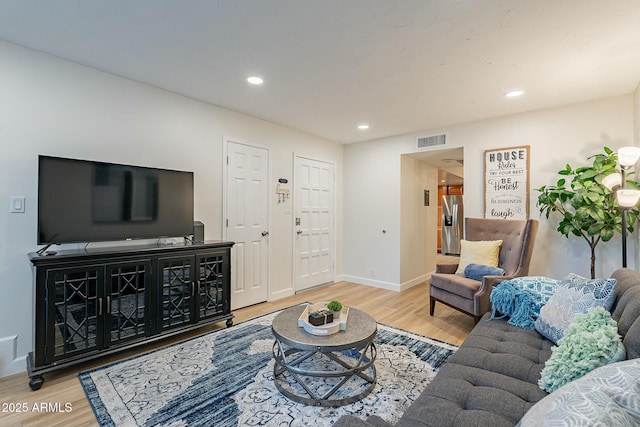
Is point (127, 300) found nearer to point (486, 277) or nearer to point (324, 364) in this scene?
point (324, 364)

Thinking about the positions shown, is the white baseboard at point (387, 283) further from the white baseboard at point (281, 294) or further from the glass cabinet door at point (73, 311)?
the glass cabinet door at point (73, 311)

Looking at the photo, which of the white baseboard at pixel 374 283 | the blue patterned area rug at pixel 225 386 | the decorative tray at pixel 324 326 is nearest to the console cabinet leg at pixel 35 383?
the blue patterned area rug at pixel 225 386

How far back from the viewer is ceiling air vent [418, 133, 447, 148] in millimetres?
4262

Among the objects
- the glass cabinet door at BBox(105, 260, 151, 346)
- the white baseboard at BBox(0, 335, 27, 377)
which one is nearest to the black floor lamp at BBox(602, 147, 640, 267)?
the glass cabinet door at BBox(105, 260, 151, 346)

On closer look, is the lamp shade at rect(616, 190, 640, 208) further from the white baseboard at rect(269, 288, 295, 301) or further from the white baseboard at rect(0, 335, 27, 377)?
the white baseboard at rect(0, 335, 27, 377)

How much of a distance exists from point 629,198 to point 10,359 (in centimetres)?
512

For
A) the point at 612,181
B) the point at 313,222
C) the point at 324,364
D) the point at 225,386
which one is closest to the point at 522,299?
the point at 324,364

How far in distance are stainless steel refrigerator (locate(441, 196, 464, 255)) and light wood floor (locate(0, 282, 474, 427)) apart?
397 centimetres

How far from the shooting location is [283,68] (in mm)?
2604

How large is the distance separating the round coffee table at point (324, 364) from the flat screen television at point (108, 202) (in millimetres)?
1553

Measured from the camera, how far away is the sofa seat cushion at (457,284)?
295cm

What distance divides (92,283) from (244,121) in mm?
2434

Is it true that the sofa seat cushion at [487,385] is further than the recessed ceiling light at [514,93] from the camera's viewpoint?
No

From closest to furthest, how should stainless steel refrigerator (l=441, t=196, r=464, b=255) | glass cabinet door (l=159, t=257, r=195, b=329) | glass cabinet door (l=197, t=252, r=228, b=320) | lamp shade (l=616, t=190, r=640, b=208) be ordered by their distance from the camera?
lamp shade (l=616, t=190, r=640, b=208) → glass cabinet door (l=159, t=257, r=195, b=329) → glass cabinet door (l=197, t=252, r=228, b=320) → stainless steel refrigerator (l=441, t=196, r=464, b=255)
